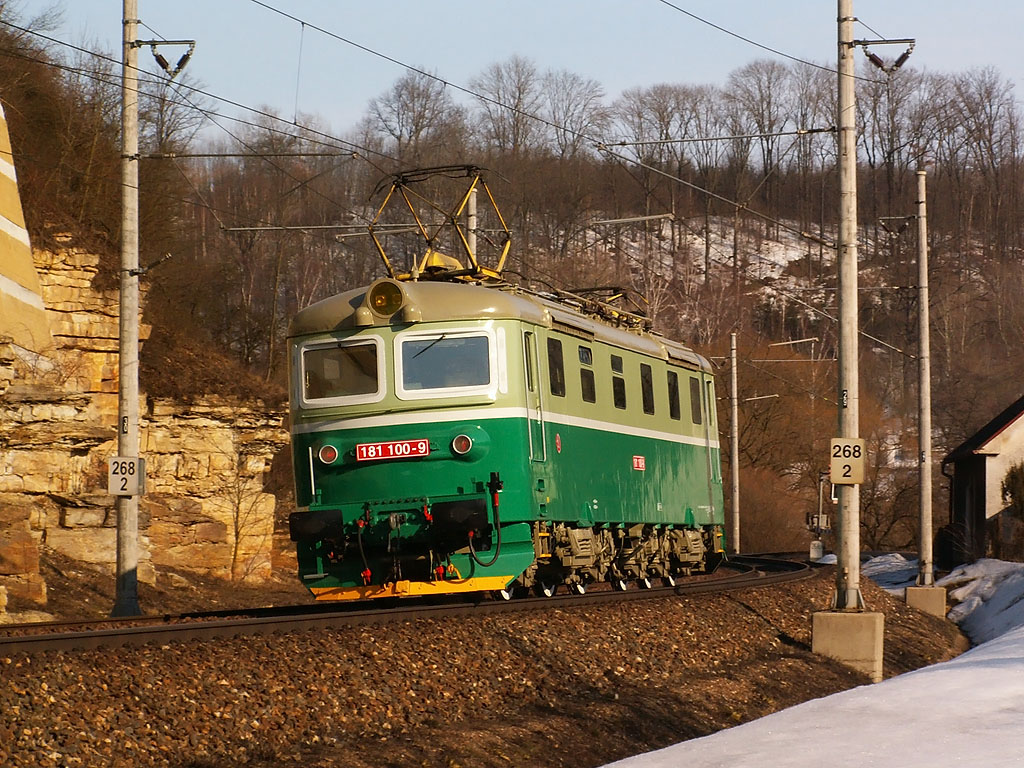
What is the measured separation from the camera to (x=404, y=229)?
19.5m

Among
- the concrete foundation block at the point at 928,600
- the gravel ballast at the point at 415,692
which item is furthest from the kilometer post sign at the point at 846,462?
the concrete foundation block at the point at 928,600

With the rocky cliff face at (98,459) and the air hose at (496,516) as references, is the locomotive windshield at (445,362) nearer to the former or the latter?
the air hose at (496,516)

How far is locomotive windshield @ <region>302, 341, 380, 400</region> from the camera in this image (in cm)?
1529

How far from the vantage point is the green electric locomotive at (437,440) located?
14.8 m

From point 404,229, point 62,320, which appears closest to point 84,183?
point 62,320

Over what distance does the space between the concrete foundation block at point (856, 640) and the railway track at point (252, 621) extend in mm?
1943

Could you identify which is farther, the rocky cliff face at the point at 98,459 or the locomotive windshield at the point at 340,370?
the rocky cliff face at the point at 98,459

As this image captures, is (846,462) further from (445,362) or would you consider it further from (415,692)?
(415,692)

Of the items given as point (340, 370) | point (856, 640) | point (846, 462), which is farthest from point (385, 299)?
point (856, 640)

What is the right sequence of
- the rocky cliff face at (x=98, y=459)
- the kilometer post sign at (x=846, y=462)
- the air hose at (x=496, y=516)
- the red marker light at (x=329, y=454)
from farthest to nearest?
the rocky cliff face at (x=98, y=459), the kilometer post sign at (x=846, y=462), the red marker light at (x=329, y=454), the air hose at (x=496, y=516)

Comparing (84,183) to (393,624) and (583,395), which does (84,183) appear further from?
(393,624)

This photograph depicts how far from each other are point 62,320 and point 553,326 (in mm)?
12863

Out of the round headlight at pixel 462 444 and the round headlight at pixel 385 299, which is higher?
the round headlight at pixel 385 299

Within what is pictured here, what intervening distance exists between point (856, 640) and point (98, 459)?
14.3 meters
